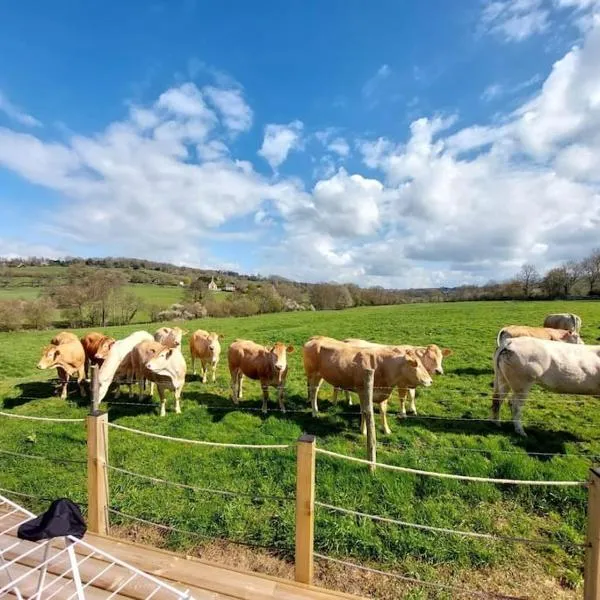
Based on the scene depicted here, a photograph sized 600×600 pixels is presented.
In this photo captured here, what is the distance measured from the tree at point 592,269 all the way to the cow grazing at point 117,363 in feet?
205

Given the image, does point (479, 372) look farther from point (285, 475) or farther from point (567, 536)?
point (285, 475)

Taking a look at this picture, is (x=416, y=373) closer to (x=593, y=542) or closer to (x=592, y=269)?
(x=593, y=542)

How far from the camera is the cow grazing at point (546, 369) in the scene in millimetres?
Answer: 7961

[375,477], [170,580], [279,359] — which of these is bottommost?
[375,477]

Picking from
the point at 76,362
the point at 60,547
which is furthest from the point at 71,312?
the point at 60,547

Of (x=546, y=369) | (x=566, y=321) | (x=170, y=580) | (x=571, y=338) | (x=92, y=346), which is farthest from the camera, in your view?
(x=566, y=321)

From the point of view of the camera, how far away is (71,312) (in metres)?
42.1

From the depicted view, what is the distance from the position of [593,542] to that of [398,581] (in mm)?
2190

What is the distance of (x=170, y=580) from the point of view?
372 cm

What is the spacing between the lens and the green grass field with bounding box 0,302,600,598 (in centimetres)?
475

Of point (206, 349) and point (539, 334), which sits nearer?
point (206, 349)

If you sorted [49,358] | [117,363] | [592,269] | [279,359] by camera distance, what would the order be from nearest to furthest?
[279,359] < [117,363] < [49,358] < [592,269]

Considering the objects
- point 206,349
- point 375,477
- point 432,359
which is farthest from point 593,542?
point 206,349

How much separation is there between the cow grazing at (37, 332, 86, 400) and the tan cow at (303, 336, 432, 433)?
658 cm
